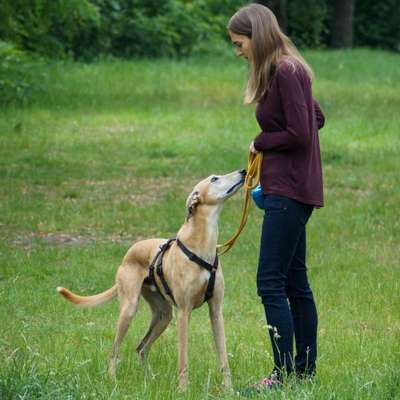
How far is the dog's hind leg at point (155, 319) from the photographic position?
23.9 feet

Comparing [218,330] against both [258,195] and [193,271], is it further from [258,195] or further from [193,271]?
[258,195]

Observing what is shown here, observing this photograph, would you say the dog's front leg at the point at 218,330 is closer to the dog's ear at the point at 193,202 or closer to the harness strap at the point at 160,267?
the harness strap at the point at 160,267

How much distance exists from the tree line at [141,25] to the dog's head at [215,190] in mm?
12655

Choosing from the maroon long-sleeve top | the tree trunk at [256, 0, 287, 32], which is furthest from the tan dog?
the tree trunk at [256, 0, 287, 32]

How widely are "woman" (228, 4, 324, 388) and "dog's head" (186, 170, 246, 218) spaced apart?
0.31 meters

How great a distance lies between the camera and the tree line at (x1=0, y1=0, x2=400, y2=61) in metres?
20.8

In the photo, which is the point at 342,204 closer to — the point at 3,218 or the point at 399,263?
the point at 399,263

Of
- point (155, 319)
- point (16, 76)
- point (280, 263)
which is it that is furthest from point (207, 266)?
point (16, 76)

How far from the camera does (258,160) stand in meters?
6.50

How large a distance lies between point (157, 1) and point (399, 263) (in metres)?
24.3

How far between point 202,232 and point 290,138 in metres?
0.85

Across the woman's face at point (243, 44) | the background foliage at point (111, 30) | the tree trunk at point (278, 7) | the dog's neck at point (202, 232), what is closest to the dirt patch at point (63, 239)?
the dog's neck at point (202, 232)

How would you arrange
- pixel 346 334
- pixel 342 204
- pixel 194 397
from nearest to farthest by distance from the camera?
1. pixel 194 397
2. pixel 346 334
3. pixel 342 204

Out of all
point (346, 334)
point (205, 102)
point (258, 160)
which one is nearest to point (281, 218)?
point (258, 160)
